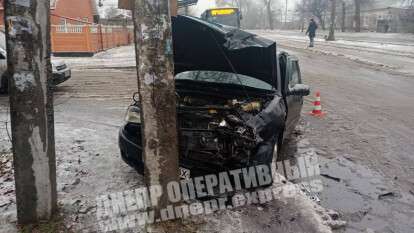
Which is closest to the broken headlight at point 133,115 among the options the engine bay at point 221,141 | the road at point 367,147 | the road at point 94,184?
the engine bay at point 221,141

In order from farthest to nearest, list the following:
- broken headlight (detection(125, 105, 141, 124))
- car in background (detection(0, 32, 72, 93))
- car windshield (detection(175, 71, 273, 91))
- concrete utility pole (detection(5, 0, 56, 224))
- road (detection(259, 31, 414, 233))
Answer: car in background (detection(0, 32, 72, 93)), car windshield (detection(175, 71, 273, 91)), broken headlight (detection(125, 105, 141, 124)), road (detection(259, 31, 414, 233)), concrete utility pole (detection(5, 0, 56, 224))

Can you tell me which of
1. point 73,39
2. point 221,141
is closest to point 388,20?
point 73,39

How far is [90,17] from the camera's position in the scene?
3722cm

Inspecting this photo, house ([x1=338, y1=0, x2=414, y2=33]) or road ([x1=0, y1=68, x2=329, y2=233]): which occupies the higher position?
house ([x1=338, y1=0, x2=414, y2=33])

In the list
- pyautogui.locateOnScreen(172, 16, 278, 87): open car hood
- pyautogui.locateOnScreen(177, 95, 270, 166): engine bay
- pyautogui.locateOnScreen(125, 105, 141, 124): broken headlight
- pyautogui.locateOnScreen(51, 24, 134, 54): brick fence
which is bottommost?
pyautogui.locateOnScreen(177, 95, 270, 166): engine bay

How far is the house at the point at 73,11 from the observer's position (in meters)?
30.3

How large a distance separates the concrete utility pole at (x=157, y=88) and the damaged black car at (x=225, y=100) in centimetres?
64

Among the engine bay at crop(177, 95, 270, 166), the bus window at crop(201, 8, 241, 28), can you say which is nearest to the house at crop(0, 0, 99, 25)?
the bus window at crop(201, 8, 241, 28)

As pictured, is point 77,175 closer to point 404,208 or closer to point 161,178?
point 161,178

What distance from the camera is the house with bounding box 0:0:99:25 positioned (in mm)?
30328

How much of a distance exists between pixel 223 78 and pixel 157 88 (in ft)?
7.89

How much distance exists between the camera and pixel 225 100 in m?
5.33

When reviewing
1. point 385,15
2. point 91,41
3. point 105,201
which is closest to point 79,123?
point 105,201

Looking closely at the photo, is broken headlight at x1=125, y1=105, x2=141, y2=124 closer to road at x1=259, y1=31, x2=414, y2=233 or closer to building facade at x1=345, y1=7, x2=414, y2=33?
road at x1=259, y1=31, x2=414, y2=233
